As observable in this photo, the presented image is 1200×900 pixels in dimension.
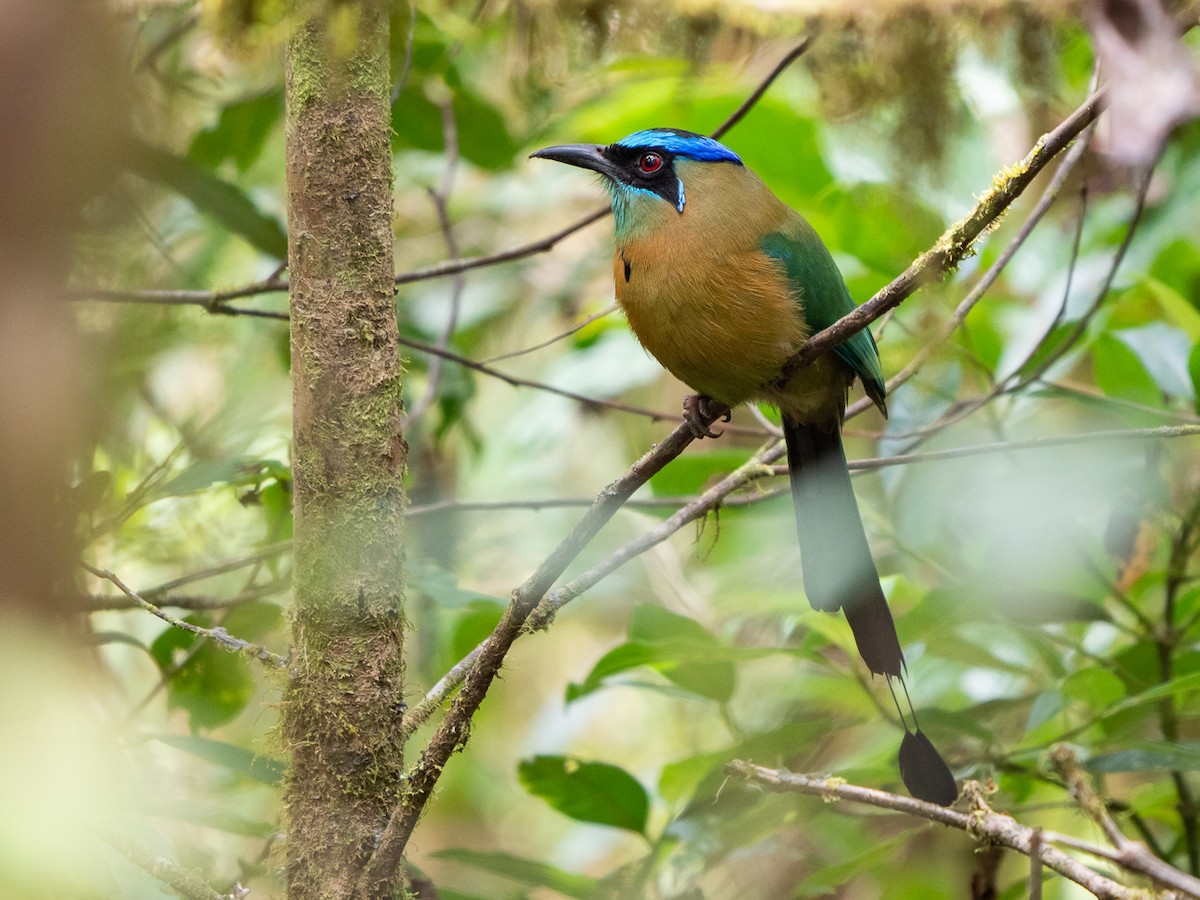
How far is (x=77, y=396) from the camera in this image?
2.33ft

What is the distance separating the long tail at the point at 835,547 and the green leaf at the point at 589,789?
21.3 inches

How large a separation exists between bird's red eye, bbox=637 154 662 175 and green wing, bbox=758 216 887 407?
1.09 feet

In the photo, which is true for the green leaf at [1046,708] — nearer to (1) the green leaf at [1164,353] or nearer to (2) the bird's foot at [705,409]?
(1) the green leaf at [1164,353]

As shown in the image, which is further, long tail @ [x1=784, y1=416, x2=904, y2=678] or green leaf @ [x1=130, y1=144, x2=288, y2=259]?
green leaf @ [x1=130, y1=144, x2=288, y2=259]

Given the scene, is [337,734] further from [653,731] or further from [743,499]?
[653,731]

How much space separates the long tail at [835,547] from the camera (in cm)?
215

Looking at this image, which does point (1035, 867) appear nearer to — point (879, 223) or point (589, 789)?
point (589, 789)

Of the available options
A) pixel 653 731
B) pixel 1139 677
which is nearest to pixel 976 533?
pixel 1139 677

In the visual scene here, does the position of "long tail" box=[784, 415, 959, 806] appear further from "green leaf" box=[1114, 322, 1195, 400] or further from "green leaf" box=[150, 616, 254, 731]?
"green leaf" box=[150, 616, 254, 731]

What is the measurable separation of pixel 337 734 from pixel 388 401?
0.44m

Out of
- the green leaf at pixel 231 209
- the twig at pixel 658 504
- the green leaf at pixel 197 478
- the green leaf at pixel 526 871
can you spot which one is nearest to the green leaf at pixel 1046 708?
the twig at pixel 658 504

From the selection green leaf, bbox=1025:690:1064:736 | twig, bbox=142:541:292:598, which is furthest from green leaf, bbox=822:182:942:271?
twig, bbox=142:541:292:598

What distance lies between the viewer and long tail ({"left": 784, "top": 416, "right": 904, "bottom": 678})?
215cm

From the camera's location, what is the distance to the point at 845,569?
7.47 feet
